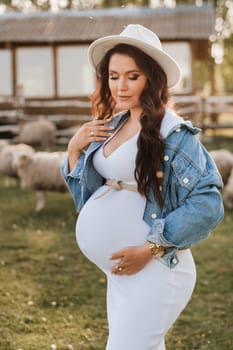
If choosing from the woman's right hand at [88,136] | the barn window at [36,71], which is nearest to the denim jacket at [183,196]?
the woman's right hand at [88,136]

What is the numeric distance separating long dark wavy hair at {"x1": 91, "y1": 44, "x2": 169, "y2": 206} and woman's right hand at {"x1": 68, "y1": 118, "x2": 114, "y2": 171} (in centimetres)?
22

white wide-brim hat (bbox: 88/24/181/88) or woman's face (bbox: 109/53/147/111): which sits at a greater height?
white wide-brim hat (bbox: 88/24/181/88)

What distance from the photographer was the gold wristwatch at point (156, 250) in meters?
2.50

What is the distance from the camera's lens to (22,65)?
21141 millimetres

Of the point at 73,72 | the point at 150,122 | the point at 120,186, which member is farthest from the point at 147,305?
the point at 73,72

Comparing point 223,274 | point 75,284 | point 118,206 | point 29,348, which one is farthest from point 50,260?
point 118,206

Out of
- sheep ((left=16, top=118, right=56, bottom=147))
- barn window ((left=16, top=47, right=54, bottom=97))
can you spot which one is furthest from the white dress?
barn window ((left=16, top=47, right=54, bottom=97))

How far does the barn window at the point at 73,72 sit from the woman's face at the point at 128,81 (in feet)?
59.8

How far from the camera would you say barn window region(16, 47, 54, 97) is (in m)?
20.8

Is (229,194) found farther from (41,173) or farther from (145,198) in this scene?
(145,198)

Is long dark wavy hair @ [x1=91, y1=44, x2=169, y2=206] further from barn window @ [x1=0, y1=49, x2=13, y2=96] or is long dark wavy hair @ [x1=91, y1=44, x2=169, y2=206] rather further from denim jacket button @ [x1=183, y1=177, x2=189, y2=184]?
barn window @ [x1=0, y1=49, x2=13, y2=96]

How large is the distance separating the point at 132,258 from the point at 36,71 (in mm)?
18934

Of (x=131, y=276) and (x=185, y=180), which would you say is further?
(x=131, y=276)

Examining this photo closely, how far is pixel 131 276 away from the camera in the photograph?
257cm
